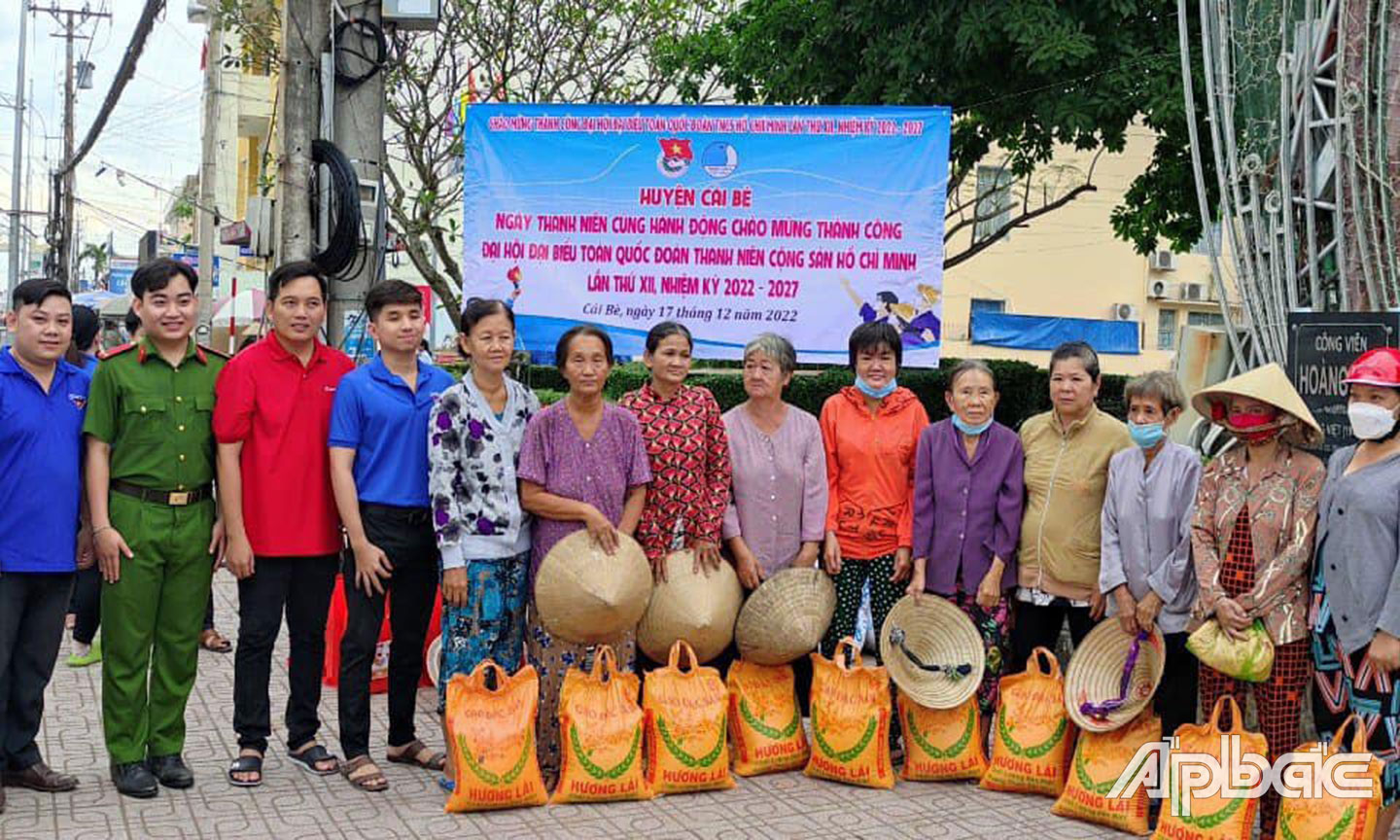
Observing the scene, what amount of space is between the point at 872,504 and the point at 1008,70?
6273 millimetres

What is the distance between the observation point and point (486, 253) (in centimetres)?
805

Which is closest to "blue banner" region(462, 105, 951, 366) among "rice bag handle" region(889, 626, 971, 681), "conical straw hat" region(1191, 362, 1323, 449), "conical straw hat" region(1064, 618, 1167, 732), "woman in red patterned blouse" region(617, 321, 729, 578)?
"woman in red patterned blouse" region(617, 321, 729, 578)

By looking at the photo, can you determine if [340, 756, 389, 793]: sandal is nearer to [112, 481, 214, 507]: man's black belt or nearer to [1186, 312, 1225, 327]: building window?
[112, 481, 214, 507]: man's black belt

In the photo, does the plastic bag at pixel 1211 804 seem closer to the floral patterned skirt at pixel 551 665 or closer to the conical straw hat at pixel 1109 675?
the conical straw hat at pixel 1109 675

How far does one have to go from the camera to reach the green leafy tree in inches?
380

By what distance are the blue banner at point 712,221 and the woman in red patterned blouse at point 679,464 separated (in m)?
2.80

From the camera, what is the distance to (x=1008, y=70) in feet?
33.9

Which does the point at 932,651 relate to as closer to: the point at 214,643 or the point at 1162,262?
the point at 214,643

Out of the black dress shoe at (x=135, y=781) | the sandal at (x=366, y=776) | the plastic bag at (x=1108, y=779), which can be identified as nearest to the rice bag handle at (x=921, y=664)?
the plastic bag at (x=1108, y=779)

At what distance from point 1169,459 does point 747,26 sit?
8.29 meters

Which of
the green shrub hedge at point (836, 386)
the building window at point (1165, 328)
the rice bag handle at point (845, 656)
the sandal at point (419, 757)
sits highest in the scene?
the building window at point (1165, 328)

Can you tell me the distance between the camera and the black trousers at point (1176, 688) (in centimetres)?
468

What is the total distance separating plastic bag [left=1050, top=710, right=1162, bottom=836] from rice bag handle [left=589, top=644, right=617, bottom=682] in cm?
162

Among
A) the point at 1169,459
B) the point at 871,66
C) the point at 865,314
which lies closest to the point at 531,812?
the point at 1169,459
